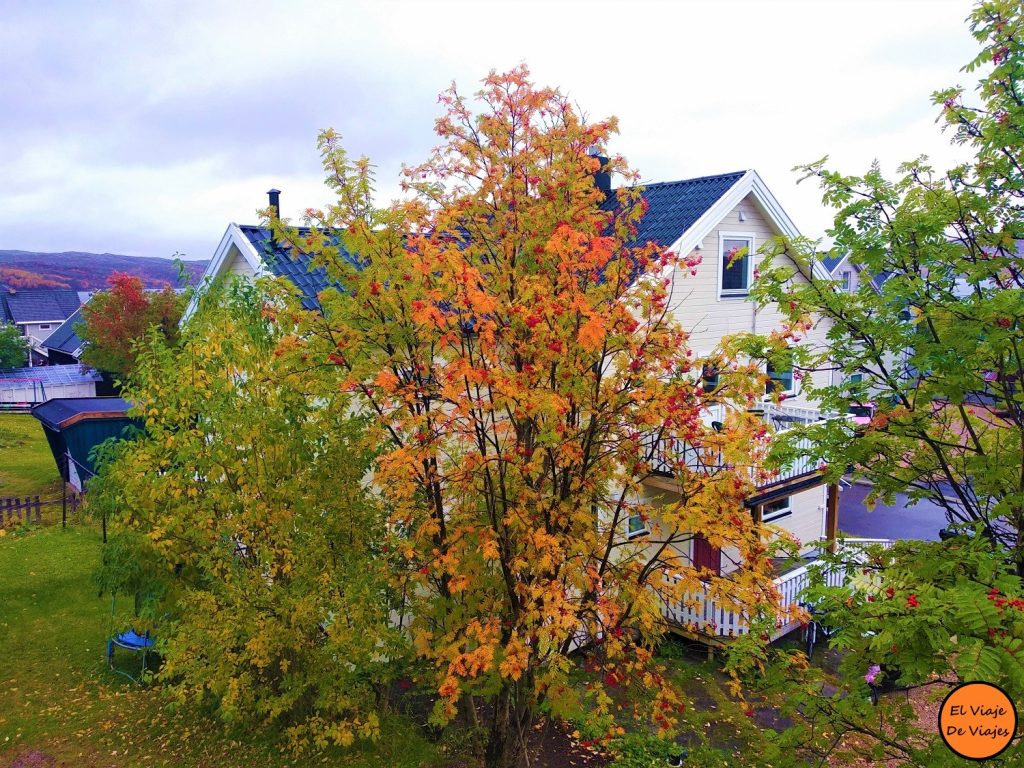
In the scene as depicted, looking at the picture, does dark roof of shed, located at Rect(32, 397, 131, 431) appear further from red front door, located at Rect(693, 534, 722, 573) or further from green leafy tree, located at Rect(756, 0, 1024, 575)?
green leafy tree, located at Rect(756, 0, 1024, 575)

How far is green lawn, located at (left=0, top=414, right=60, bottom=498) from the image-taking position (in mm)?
21000

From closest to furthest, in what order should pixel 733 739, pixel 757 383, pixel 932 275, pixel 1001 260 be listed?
pixel 1001 260 < pixel 932 275 < pixel 757 383 < pixel 733 739

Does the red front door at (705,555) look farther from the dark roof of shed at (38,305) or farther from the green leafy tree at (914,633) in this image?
the dark roof of shed at (38,305)

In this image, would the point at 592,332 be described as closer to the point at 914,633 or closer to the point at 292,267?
the point at 914,633

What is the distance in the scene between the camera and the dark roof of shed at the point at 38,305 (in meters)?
63.2

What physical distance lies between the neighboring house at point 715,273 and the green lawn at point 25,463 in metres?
13.5

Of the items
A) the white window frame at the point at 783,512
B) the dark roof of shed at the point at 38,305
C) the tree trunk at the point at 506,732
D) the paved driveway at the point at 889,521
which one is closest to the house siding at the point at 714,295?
the white window frame at the point at 783,512

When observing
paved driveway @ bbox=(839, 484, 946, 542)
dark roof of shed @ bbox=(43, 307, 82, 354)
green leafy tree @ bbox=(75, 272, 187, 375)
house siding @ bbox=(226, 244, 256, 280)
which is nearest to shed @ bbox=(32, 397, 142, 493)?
house siding @ bbox=(226, 244, 256, 280)

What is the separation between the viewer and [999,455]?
4777 mm

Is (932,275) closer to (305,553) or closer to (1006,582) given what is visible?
(1006,582)

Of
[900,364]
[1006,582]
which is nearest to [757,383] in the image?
[900,364]

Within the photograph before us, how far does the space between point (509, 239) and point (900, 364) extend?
351cm

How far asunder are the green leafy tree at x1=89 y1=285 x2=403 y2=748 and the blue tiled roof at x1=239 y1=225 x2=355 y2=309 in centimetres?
300

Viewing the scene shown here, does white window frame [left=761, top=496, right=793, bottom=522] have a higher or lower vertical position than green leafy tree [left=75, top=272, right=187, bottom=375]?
lower
